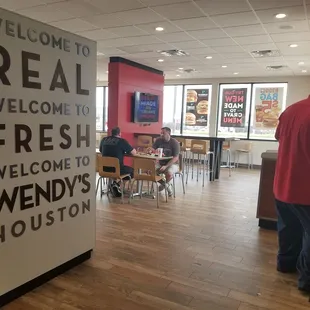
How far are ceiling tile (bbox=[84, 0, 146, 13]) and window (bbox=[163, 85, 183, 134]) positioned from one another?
703 centimetres

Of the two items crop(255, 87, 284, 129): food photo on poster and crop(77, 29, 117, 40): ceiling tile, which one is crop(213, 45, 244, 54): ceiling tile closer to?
crop(77, 29, 117, 40): ceiling tile

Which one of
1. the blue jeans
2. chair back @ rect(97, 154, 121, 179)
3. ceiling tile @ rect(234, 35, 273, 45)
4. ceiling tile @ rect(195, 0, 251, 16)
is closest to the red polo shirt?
the blue jeans

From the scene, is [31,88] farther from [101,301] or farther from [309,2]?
Result: [309,2]

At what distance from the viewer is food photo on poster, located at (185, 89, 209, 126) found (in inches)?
431

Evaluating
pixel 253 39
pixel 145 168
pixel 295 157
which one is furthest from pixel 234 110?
pixel 295 157

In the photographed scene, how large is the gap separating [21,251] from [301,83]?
937cm

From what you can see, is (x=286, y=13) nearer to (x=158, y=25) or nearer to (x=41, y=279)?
(x=158, y=25)

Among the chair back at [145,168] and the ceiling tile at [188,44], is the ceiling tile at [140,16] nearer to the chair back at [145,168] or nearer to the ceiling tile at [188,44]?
the ceiling tile at [188,44]

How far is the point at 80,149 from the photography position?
2.89m

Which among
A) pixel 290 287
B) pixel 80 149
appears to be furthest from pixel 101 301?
pixel 290 287

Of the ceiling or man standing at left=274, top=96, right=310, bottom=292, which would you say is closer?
man standing at left=274, top=96, right=310, bottom=292

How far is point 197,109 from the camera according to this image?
11.1m

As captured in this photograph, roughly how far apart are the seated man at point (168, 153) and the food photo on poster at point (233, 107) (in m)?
5.09

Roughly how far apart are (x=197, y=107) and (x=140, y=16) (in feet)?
21.7
